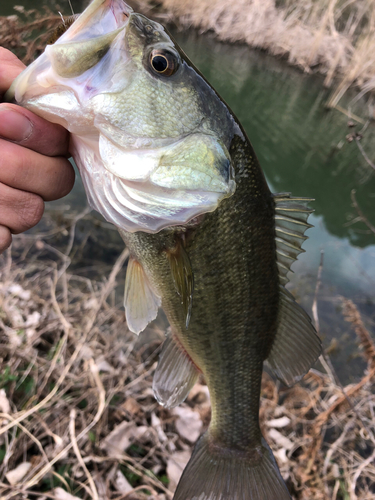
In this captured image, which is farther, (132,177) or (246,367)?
(246,367)

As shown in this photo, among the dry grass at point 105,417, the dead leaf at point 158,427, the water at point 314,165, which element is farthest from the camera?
the water at point 314,165

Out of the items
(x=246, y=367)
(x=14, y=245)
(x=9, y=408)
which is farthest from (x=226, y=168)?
(x=14, y=245)

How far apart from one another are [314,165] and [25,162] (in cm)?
788

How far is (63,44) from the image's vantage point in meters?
0.78

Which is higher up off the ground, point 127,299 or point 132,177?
point 132,177

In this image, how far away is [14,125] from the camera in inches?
35.3

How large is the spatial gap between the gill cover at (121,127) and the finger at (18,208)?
0.70ft

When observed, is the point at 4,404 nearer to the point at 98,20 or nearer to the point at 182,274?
the point at 182,274

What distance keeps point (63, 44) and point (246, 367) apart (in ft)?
4.45

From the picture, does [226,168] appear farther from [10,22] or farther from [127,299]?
[10,22]

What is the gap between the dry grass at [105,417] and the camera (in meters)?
1.86

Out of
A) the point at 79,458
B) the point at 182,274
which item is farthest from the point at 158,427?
the point at 182,274

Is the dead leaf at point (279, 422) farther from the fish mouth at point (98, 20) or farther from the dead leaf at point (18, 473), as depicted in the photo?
the fish mouth at point (98, 20)

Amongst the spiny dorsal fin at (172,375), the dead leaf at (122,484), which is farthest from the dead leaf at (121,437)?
the spiny dorsal fin at (172,375)
